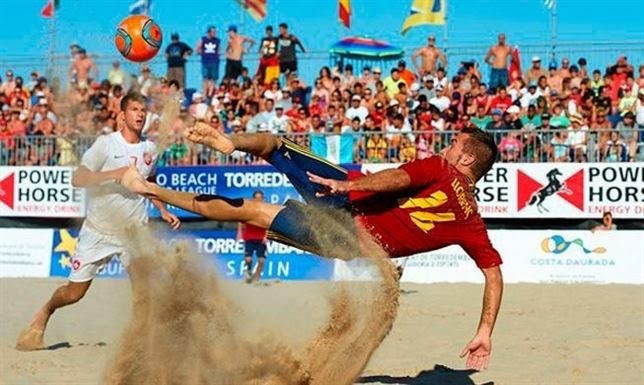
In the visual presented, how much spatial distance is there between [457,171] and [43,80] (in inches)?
553

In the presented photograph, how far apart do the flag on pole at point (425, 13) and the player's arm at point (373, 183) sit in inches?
598

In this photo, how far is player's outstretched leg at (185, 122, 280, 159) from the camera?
702cm

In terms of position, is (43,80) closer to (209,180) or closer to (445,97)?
(209,180)

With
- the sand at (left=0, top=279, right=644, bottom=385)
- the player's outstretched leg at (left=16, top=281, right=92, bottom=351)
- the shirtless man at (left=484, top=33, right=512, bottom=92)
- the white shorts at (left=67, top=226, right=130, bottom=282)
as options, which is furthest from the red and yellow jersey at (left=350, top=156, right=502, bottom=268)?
the shirtless man at (left=484, top=33, right=512, bottom=92)

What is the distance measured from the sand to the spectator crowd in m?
2.97

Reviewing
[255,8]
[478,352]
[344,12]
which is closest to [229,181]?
[255,8]

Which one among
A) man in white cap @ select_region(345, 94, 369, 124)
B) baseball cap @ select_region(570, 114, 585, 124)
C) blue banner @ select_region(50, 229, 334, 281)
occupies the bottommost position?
blue banner @ select_region(50, 229, 334, 281)

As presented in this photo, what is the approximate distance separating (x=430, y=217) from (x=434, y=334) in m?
4.31

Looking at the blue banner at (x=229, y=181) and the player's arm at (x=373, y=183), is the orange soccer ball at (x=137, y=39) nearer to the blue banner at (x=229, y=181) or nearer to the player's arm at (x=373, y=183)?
the player's arm at (x=373, y=183)

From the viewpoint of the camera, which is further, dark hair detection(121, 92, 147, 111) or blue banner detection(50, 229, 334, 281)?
blue banner detection(50, 229, 334, 281)

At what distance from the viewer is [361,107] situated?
64.3 feet

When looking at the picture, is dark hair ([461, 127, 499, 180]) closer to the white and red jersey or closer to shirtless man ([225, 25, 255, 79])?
the white and red jersey

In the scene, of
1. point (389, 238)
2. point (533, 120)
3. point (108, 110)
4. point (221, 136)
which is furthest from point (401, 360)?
point (533, 120)

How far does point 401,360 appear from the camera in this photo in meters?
9.59
